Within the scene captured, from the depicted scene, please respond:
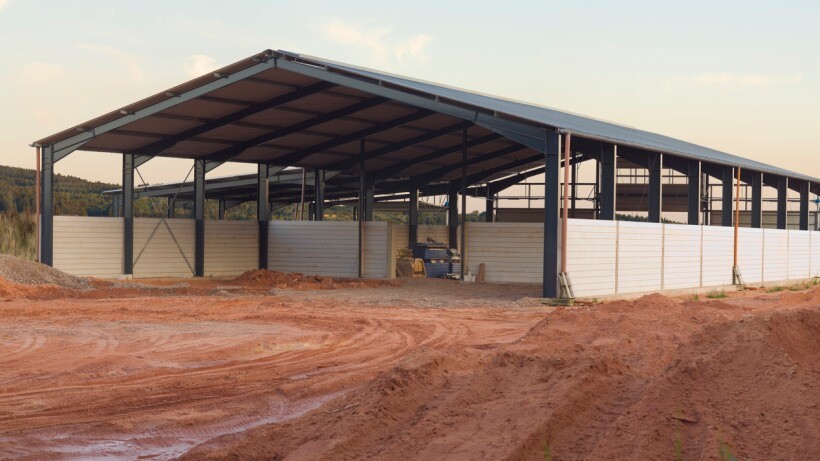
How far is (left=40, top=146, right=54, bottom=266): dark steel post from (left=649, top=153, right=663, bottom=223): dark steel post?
17891mm

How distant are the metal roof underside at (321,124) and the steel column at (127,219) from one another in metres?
0.77

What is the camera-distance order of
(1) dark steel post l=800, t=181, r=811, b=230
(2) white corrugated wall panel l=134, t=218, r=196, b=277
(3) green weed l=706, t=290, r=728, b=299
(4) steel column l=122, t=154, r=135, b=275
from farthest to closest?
(1) dark steel post l=800, t=181, r=811, b=230 < (2) white corrugated wall panel l=134, t=218, r=196, b=277 < (4) steel column l=122, t=154, r=135, b=275 < (3) green weed l=706, t=290, r=728, b=299

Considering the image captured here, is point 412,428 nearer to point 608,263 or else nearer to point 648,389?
point 648,389

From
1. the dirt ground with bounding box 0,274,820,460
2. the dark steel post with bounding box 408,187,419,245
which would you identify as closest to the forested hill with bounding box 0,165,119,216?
the dark steel post with bounding box 408,187,419,245

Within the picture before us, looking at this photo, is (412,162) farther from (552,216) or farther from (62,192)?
(62,192)

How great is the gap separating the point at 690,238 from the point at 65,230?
18977 millimetres

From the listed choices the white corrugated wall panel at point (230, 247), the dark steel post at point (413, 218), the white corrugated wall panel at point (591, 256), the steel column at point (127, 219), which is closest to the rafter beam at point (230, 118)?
the steel column at point (127, 219)

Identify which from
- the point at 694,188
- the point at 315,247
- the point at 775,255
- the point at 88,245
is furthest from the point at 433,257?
the point at 775,255

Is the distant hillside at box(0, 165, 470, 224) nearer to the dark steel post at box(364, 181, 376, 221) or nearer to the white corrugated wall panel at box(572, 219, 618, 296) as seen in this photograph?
the dark steel post at box(364, 181, 376, 221)

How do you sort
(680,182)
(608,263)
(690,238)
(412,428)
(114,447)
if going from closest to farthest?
(412,428) → (114,447) → (608,263) → (690,238) → (680,182)

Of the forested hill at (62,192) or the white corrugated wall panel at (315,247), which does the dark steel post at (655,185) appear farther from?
the forested hill at (62,192)

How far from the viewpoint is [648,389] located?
7406 millimetres

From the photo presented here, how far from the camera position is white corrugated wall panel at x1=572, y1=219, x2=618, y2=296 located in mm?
21594

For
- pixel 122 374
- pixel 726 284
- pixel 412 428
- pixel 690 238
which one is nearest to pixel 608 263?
pixel 690 238
